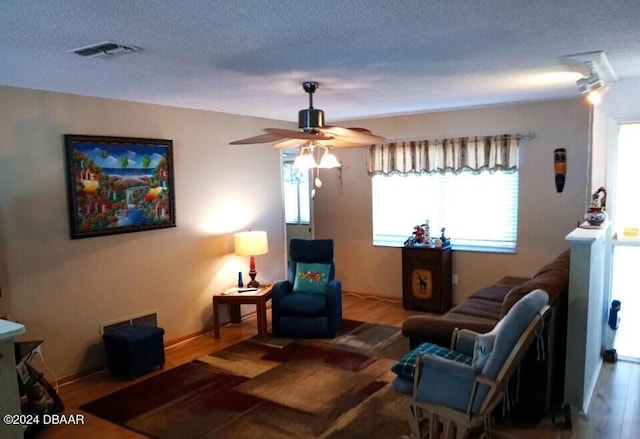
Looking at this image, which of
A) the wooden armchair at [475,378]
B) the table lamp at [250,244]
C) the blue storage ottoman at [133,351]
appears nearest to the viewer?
the wooden armchair at [475,378]

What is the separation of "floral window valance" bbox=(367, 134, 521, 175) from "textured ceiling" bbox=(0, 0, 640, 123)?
3.55 ft

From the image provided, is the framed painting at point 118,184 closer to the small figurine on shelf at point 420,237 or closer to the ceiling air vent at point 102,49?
the ceiling air vent at point 102,49

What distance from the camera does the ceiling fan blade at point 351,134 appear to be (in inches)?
130

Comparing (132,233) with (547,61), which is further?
(132,233)

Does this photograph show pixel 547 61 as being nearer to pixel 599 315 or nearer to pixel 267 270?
pixel 599 315

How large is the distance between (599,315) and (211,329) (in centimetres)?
369

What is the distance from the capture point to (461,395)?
256 centimetres

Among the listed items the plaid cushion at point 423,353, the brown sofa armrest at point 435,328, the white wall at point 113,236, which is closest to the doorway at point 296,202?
the white wall at point 113,236

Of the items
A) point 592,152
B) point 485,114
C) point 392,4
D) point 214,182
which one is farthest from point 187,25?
point 485,114

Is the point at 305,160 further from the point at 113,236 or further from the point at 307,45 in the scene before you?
the point at 113,236

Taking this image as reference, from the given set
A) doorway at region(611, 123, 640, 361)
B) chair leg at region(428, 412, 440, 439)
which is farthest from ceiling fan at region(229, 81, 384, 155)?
doorway at region(611, 123, 640, 361)

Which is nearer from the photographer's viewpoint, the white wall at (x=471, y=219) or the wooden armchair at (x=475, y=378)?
the wooden armchair at (x=475, y=378)

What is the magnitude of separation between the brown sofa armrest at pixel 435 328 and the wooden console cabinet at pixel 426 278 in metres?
2.25

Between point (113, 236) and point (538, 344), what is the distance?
3486mm
